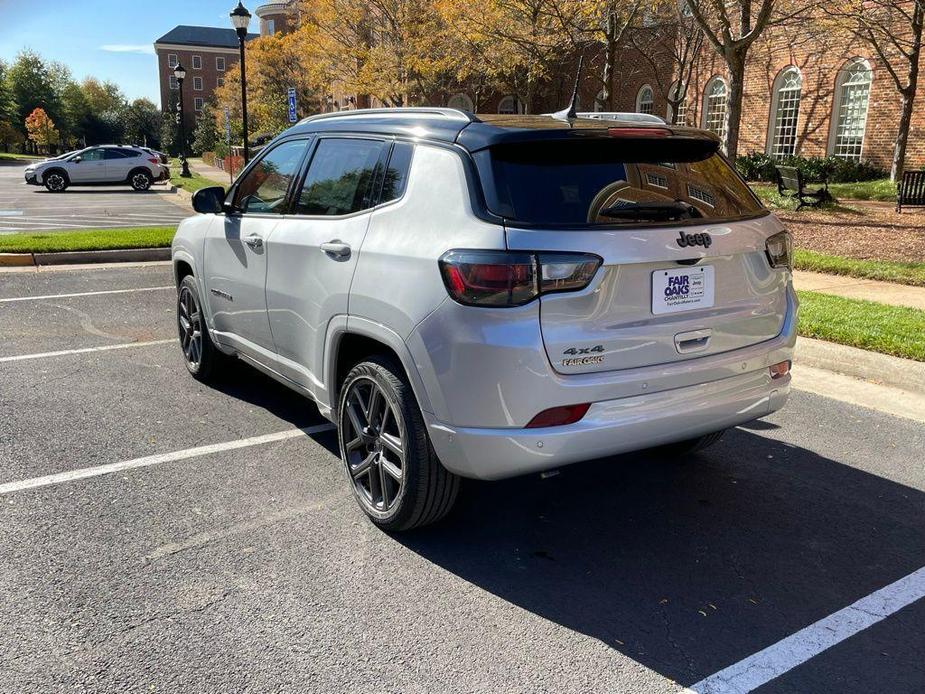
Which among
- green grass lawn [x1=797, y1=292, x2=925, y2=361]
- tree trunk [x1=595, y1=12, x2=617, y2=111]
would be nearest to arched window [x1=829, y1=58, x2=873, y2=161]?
tree trunk [x1=595, y1=12, x2=617, y2=111]

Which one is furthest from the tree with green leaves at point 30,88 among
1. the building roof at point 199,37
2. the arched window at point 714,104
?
the arched window at point 714,104

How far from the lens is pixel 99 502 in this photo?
3.96 meters

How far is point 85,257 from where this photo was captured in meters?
11.8

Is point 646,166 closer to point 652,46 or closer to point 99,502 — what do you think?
point 99,502

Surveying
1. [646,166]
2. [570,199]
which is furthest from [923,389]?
[570,199]

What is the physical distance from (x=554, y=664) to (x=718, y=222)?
6.46ft

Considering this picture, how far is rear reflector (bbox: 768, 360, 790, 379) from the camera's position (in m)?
3.70

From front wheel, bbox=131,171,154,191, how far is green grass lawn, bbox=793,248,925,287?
85.3 feet

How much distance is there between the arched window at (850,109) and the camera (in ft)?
75.6

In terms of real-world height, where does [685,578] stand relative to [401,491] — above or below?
below

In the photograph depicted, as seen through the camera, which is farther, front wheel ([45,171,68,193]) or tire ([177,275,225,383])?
front wheel ([45,171,68,193])

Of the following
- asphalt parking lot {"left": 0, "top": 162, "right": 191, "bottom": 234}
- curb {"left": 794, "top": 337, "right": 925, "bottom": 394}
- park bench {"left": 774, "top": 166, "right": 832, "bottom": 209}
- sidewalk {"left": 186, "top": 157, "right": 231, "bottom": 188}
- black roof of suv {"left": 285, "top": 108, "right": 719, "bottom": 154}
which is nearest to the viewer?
black roof of suv {"left": 285, "top": 108, "right": 719, "bottom": 154}

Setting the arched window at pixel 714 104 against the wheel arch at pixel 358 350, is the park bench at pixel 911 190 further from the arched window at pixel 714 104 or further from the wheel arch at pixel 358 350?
the wheel arch at pixel 358 350

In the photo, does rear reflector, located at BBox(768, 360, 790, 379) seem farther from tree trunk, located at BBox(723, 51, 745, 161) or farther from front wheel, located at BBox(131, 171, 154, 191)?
front wheel, located at BBox(131, 171, 154, 191)
